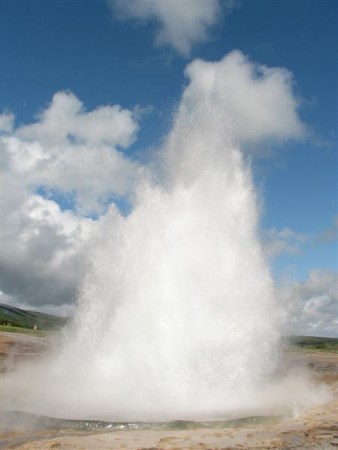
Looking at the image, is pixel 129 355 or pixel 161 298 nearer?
pixel 129 355

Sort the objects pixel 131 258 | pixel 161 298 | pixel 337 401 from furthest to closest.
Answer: pixel 131 258 → pixel 161 298 → pixel 337 401

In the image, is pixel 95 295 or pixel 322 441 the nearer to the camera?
pixel 322 441

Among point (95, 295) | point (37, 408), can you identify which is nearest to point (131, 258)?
point (95, 295)

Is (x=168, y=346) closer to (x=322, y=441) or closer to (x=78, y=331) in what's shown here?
(x=78, y=331)

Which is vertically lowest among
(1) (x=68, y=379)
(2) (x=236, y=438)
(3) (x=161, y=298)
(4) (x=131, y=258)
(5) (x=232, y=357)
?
(2) (x=236, y=438)

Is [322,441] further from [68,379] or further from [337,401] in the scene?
[68,379]

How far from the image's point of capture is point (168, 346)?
1592 cm

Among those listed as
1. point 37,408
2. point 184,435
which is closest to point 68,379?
point 37,408

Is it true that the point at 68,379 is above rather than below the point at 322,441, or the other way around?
above

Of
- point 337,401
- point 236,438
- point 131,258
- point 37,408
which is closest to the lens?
point 236,438

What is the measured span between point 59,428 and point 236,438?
4.05m

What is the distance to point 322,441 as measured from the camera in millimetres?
10008

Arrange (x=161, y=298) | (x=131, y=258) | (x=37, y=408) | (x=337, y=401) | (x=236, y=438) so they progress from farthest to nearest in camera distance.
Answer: (x=131, y=258) < (x=161, y=298) < (x=337, y=401) < (x=37, y=408) < (x=236, y=438)

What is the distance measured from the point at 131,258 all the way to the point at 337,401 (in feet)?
30.8
